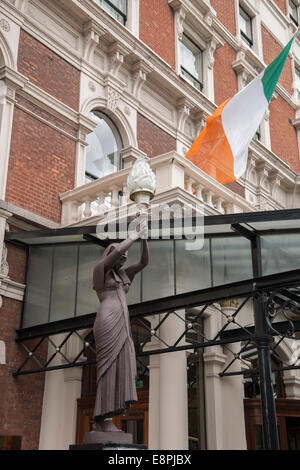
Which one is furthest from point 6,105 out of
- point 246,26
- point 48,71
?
point 246,26

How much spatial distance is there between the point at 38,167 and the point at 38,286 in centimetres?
254

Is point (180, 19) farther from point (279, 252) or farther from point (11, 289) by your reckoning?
point (11, 289)

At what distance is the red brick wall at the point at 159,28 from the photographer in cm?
1570

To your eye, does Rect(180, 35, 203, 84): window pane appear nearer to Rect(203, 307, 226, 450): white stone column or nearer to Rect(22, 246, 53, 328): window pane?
Rect(203, 307, 226, 450): white stone column

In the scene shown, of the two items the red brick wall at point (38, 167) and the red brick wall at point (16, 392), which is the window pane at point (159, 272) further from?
the red brick wall at point (38, 167)

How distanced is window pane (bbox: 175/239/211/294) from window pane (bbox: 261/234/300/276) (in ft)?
3.59

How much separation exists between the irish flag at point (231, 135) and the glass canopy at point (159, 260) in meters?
1.76

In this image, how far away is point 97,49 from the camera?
46.2 feet

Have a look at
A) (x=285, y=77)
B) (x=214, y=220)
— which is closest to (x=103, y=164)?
(x=214, y=220)

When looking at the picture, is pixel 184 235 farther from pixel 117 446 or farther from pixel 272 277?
pixel 117 446

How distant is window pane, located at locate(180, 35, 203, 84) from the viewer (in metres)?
17.2

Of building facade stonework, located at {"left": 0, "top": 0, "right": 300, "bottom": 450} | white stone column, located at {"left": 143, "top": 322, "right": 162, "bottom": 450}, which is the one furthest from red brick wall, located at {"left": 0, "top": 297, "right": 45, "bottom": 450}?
white stone column, located at {"left": 143, "top": 322, "right": 162, "bottom": 450}

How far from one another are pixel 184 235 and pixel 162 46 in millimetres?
8315

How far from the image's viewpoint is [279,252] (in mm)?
9305
